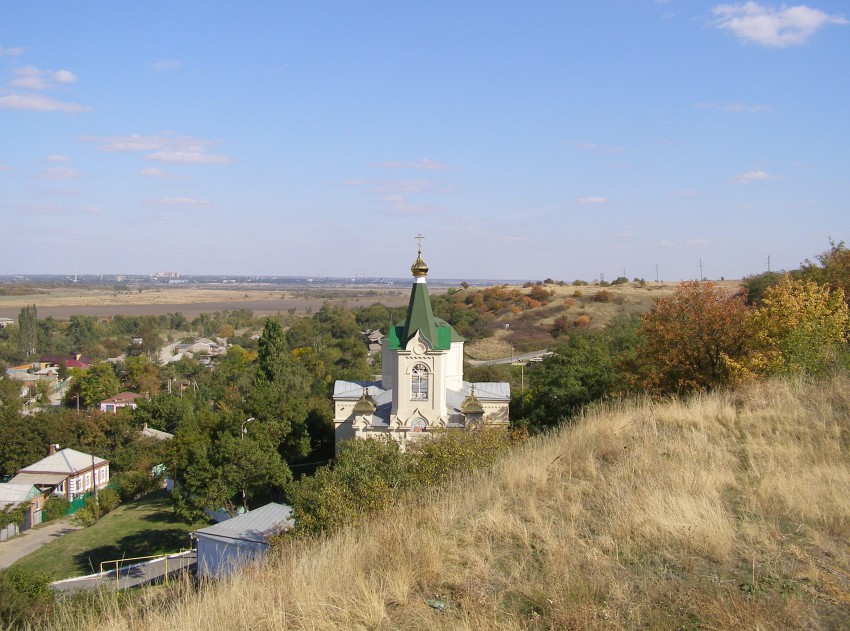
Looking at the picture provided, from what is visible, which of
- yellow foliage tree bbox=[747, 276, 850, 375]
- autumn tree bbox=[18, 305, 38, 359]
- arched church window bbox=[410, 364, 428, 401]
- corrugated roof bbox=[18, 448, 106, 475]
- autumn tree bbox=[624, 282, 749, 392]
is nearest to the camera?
yellow foliage tree bbox=[747, 276, 850, 375]

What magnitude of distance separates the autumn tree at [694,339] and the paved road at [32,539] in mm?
24337

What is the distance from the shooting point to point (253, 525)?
17469 mm

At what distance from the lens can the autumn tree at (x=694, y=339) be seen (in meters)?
15.9

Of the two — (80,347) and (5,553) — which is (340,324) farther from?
(5,553)

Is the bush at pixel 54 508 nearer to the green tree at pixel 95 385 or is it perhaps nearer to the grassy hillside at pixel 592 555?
the green tree at pixel 95 385

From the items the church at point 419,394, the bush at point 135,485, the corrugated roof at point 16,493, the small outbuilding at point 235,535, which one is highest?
the church at point 419,394

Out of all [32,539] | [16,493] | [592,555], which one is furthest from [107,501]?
[592,555]

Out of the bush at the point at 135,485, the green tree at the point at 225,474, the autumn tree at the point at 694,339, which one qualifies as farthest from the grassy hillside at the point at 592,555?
the bush at the point at 135,485

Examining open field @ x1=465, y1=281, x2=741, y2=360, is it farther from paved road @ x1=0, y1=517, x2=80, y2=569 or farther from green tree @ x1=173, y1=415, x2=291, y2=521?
green tree @ x1=173, y1=415, x2=291, y2=521

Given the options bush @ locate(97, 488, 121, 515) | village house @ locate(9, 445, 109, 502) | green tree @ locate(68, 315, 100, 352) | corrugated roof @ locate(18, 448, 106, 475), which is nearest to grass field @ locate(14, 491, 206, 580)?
bush @ locate(97, 488, 121, 515)

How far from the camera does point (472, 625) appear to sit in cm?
440

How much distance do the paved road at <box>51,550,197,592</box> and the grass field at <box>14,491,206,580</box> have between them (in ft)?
6.34

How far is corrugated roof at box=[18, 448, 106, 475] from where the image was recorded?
3353 centimetres

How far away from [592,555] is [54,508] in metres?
33.2
